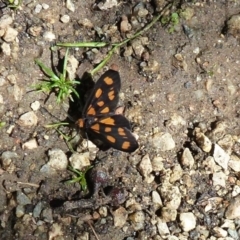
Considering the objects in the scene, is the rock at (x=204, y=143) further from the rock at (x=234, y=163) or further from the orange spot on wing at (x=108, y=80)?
the orange spot on wing at (x=108, y=80)

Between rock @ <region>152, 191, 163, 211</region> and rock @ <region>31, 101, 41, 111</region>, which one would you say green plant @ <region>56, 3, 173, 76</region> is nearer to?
rock @ <region>31, 101, 41, 111</region>

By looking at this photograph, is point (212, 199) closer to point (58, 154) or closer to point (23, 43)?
point (58, 154)

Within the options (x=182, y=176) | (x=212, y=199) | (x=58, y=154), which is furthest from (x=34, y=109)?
(x=212, y=199)

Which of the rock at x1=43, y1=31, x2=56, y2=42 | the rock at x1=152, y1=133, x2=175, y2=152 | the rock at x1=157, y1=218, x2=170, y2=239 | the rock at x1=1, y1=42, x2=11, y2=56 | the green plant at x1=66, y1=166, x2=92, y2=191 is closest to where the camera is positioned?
the rock at x1=157, y1=218, x2=170, y2=239

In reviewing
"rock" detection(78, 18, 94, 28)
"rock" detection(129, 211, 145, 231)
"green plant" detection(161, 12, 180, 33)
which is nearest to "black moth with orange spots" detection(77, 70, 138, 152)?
"rock" detection(129, 211, 145, 231)

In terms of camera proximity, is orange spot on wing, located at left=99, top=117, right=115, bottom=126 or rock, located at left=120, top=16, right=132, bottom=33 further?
rock, located at left=120, top=16, right=132, bottom=33

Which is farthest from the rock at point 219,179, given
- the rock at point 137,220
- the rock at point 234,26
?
the rock at point 234,26

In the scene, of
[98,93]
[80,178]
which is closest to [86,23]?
[98,93]
